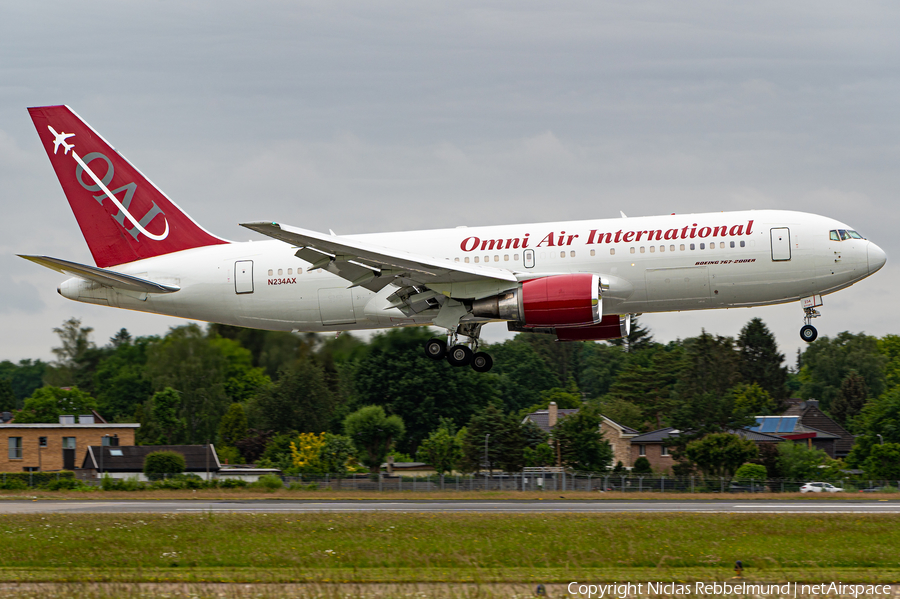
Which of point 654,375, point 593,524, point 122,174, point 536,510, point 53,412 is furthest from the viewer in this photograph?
point 654,375

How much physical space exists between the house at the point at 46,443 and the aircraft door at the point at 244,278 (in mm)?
49608

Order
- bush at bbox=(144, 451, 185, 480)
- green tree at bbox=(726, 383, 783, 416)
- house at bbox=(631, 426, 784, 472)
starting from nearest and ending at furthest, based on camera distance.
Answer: bush at bbox=(144, 451, 185, 480) < house at bbox=(631, 426, 784, 472) < green tree at bbox=(726, 383, 783, 416)

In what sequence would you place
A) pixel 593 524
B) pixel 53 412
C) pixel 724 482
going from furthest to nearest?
pixel 53 412 → pixel 724 482 → pixel 593 524

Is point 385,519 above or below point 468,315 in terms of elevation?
below

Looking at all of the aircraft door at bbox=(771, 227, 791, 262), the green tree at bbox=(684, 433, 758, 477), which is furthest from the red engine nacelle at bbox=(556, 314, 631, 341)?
the green tree at bbox=(684, 433, 758, 477)

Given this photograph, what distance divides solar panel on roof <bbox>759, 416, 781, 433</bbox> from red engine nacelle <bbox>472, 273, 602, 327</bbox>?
73.7m

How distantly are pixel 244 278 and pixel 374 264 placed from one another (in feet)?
21.5

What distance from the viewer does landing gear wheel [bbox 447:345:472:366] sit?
3606 centimetres

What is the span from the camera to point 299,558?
2227cm

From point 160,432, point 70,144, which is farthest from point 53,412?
point 70,144

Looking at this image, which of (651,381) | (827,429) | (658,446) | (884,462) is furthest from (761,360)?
(884,462)

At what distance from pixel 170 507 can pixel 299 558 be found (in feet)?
53.0

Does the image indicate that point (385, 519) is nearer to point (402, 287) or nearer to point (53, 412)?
point (402, 287)

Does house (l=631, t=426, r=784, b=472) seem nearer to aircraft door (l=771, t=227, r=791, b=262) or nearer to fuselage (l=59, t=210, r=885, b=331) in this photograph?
fuselage (l=59, t=210, r=885, b=331)
